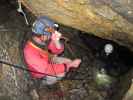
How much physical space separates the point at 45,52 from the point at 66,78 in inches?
21.2

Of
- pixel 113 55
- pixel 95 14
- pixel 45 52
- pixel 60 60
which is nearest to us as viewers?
pixel 95 14

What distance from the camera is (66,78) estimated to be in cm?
524

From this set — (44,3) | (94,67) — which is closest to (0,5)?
(44,3)

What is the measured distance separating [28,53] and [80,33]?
1.00 meters

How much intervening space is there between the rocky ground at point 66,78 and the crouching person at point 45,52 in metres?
0.15

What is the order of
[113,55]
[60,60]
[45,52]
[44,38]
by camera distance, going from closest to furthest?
[44,38] < [45,52] < [60,60] < [113,55]

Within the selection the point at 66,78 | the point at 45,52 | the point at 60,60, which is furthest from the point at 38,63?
the point at 66,78

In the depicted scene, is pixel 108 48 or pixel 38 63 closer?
pixel 38 63

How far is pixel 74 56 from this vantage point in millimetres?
5441

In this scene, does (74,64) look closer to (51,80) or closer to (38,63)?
(51,80)

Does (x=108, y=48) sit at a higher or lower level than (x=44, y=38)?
lower

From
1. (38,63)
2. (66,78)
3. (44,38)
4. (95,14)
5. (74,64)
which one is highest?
(95,14)

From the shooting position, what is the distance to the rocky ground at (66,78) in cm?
490

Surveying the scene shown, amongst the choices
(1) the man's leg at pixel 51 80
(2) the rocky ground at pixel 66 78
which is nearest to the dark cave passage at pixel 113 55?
(2) the rocky ground at pixel 66 78
